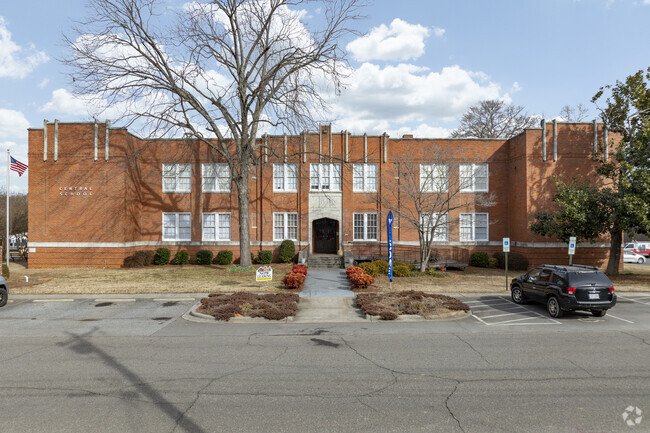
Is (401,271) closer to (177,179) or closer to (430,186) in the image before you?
(430,186)

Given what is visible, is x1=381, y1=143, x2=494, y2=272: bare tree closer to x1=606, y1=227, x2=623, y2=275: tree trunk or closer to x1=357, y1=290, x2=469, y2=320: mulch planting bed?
x1=606, y1=227, x2=623, y2=275: tree trunk

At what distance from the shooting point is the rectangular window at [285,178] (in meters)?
29.8

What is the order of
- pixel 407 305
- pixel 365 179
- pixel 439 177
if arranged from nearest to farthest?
pixel 407 305, pixel 439 177, pixel 365 179

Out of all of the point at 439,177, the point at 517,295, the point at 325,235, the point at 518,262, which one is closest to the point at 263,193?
the point at 325,235

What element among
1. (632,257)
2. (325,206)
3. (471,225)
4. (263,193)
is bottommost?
(632,257)

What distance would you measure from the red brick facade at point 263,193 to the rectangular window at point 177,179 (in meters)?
0.32

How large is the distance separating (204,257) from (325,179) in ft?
34.4

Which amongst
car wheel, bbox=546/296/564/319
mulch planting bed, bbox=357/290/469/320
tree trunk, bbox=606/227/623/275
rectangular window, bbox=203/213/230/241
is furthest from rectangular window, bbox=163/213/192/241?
tree trunk, bbox=606/227/623/275

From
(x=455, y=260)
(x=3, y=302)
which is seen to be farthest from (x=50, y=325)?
(x=455, y=260)

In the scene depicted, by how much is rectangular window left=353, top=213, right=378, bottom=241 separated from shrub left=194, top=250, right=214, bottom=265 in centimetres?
1063

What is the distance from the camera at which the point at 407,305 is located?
13953 millimetres

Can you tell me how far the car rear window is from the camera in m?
12.8

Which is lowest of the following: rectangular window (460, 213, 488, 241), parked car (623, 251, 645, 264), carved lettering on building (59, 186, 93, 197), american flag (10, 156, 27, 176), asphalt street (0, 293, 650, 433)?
parked car (623, 251, 645, 264)

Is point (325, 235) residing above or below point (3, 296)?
above
